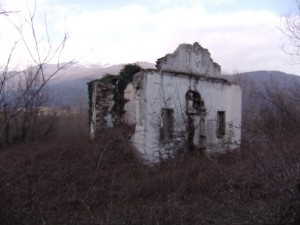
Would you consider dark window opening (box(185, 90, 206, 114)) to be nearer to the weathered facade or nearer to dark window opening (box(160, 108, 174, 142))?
the weathered facade

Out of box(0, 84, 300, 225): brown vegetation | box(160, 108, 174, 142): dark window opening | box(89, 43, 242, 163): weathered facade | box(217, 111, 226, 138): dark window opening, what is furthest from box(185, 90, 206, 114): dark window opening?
box(0, 84, 300, 225): brown vegetation

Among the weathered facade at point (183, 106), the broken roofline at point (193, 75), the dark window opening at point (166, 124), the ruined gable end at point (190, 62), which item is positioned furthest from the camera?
the ruined gable end at point (190, 62)

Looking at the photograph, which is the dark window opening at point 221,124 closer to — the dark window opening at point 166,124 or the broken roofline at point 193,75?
the broken roofline at point 193,75

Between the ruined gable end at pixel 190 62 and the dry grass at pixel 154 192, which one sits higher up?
the ruined gable end at pixel 190 62

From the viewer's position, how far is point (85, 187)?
9.01 metres

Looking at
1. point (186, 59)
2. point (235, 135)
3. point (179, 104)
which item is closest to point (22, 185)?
point (179, 104)

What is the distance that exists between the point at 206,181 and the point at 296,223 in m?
4.03

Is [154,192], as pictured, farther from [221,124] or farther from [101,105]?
[101,105]

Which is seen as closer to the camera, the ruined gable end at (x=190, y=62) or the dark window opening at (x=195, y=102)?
the ruined gable end at (x=190, y=62)

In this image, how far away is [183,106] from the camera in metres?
13.5

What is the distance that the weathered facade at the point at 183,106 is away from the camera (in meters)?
12.4

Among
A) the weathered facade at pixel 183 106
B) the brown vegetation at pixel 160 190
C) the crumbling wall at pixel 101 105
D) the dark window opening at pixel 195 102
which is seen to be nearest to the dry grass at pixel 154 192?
the brown vegetation at pixel 160 190

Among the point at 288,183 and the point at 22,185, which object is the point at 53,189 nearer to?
the point at 22,185

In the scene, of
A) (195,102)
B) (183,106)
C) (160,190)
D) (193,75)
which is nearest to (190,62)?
(193,75)
